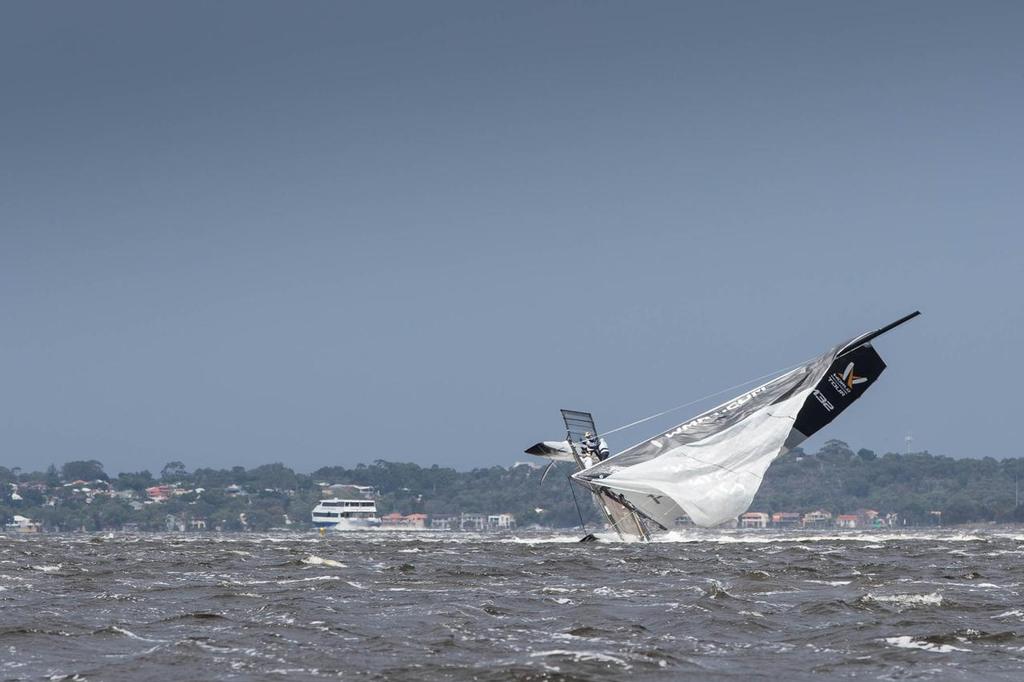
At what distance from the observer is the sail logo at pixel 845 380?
55.2 m

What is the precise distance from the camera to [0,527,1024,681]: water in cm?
2133

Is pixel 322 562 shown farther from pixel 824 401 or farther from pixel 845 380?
pixel 845 380

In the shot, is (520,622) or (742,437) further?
(742,437)

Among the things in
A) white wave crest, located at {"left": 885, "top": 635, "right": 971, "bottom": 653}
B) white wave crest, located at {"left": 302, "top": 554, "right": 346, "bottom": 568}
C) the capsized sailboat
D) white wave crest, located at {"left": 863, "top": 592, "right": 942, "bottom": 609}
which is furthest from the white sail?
white wave crest, located at {"left": 885, "top": 635, "right": 971, "bottom": 653}

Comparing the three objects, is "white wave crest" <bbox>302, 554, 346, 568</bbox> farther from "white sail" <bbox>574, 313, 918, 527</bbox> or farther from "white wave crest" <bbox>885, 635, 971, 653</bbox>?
"white wave crest" <bbox>885, 635, 971, 653</bbox>

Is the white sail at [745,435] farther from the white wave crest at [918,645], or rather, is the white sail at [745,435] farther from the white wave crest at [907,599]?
the white wave crest at [918,645]

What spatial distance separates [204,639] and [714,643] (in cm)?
808

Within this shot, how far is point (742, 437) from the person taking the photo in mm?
54969

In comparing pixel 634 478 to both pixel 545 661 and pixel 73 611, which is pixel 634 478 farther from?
pixel 545 661

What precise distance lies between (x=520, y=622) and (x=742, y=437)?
2911 cm

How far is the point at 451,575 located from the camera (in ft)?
130

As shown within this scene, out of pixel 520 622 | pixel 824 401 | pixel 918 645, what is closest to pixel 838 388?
pixel 824 401

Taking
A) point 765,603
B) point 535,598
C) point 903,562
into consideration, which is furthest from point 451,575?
point 903,562

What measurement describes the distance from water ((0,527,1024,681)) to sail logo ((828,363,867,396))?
12.0 metres
